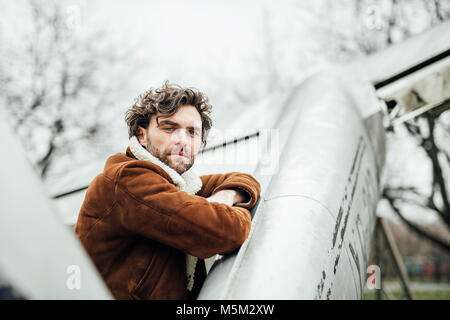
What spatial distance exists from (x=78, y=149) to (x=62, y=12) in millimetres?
4466

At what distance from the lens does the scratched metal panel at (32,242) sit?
35.7 inches

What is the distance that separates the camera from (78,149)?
1273 cm

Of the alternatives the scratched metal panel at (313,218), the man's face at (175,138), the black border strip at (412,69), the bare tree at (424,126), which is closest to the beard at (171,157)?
the man's face at (175,138)

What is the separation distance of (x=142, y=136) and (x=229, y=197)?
1.85 ft

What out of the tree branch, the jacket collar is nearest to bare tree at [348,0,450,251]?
the tree branch

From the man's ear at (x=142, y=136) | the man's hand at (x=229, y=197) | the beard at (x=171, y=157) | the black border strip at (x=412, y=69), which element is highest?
the black border strip at (x=412, y=69)

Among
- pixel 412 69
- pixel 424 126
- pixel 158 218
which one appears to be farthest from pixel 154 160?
pixel 424 126

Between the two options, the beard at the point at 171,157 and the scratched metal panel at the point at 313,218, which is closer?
the scratched metal panel at the point at 313,218

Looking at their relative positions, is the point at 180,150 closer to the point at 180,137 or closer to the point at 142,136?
the point at 180,137

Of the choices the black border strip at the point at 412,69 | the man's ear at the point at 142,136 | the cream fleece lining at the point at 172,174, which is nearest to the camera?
the cream fleece lining at the point at 172,174

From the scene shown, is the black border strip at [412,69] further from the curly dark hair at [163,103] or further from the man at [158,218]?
the man at [158,218]

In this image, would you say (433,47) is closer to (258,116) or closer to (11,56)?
(258,116)
